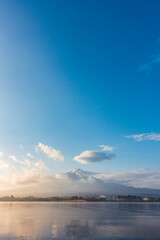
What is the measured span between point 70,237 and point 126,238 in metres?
9.30

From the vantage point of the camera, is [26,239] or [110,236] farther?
[110,236]

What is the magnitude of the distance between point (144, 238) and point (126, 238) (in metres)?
3.10

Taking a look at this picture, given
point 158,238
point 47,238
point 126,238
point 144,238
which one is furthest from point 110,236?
point 47,238

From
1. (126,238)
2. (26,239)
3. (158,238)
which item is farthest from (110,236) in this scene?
(26,239)

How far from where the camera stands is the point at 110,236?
34031 millimetres

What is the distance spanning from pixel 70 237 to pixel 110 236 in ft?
22.8

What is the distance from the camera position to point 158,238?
107ft

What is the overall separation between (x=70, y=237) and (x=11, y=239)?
9.56 metres

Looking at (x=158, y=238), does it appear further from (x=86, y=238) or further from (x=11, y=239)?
(x=11, y=239)

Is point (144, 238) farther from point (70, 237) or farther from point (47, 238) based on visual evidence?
point (47, 238)

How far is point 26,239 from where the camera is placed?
31828 mm

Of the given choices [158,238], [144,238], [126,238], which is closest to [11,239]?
[126,238]

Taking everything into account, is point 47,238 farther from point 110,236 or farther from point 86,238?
point 110,236

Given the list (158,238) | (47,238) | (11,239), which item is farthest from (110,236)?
(11,239)
